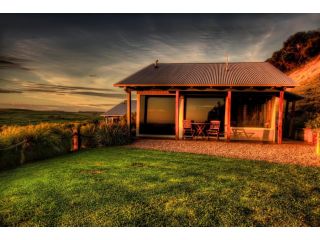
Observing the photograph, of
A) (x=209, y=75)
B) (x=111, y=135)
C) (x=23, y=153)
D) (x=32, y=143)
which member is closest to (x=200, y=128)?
(x=209, y=75)

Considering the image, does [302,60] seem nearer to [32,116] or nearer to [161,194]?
[32,116]

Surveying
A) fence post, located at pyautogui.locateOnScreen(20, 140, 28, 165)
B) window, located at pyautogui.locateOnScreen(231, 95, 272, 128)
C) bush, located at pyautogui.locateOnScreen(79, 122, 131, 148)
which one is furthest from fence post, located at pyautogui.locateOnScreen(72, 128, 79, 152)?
window, located at pyautogui.locateOnScreen(231, 95, 272, 128)

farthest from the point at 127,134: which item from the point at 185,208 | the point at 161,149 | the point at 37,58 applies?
the point at 185,208

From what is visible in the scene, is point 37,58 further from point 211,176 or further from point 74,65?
point 211,176

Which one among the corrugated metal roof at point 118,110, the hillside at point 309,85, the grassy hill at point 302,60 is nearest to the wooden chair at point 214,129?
the hillside at point 309,85

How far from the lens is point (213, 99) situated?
543 inches

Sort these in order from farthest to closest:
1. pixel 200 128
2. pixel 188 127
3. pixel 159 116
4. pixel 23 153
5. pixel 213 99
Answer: pixel 159 116 → pixel 213 99 → pixel 188 127 → pixel 200 128 → pixel 23 153

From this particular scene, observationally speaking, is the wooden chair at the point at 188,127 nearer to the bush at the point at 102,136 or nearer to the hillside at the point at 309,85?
the bush at the point at 102,136

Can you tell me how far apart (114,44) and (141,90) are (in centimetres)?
266

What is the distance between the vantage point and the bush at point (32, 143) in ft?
28.0

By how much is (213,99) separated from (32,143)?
868 cm

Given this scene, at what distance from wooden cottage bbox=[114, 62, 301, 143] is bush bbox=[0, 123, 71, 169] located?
3.89 meters

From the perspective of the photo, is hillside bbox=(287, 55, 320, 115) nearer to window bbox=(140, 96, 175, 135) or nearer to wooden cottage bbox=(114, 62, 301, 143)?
wooden cottage bbox=(114, 62, 301, 143)

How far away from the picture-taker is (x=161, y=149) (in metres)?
10.2
